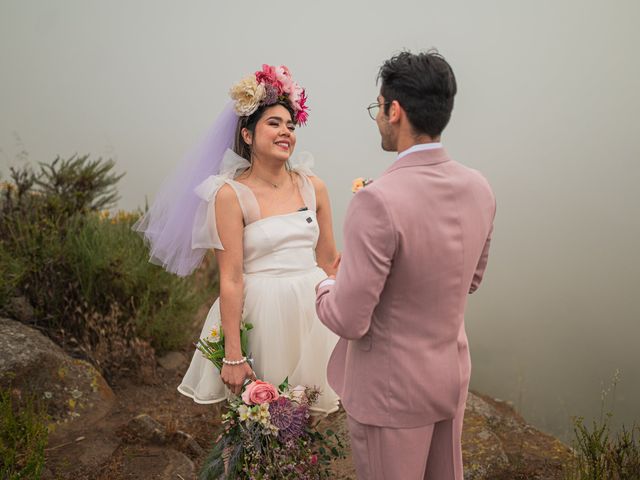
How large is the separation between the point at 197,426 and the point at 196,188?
2.23 metres

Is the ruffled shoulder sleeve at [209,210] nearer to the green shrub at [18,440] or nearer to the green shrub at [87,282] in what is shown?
the green shrub at [18,440]

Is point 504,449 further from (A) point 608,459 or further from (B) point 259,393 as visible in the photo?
(B) point 259,393

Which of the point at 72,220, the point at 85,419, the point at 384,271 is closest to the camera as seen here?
the point at 384,271

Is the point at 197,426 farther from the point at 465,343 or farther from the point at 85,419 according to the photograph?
the point at 465,343

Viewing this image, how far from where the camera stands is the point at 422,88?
1.49 meters

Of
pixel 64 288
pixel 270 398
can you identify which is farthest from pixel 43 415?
pixel 270 398

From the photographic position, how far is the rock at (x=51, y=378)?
3.60m

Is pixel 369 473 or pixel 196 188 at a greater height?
pixel 196 188

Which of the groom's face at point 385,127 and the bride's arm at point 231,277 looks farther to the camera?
the bride's arm at point 231,277

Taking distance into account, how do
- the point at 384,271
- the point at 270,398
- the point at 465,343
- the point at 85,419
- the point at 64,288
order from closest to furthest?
the point at 384,271 → the point at 465,343 → the point at 270,398 → the point at 85,419 → the point at 64,288

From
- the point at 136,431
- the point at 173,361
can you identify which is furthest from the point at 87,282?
the point at 136,431

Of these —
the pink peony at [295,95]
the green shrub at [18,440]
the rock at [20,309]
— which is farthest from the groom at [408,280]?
the rock at [20,309]

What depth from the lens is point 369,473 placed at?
173 centimetres

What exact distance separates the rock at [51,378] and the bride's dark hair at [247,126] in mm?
2144
